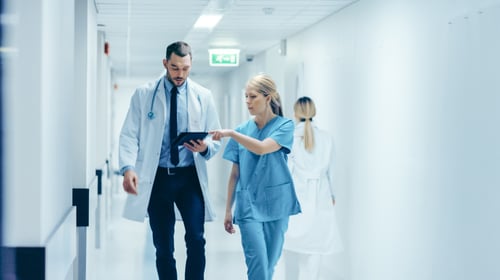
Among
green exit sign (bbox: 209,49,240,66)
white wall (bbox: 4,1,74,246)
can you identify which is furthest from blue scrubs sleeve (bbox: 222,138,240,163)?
green exit sign (bbox: 209,49,240,66)

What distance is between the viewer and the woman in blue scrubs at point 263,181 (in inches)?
164

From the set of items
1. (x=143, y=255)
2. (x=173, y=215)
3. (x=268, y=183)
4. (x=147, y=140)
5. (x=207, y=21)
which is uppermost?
(x=207, y=21)

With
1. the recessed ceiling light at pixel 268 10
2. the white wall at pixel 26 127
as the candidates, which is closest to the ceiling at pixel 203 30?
the recessed ceiling light at pixel 268 10

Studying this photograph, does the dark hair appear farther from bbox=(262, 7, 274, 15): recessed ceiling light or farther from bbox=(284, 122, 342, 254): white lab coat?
bbox=(262, 7, 274, 15): recessed ceiling light

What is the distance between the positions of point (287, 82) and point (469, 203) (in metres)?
5.43

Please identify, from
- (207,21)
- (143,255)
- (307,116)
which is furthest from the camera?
(207,21)

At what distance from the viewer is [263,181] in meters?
4.25

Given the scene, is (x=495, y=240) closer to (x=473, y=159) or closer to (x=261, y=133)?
(x=473, y=159)

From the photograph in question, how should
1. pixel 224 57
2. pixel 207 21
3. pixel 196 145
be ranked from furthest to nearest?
pixel 224 57, pixel 207 21, pixel 196 145

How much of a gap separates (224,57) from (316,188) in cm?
471

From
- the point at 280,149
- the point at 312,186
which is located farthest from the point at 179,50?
the point at 312,186

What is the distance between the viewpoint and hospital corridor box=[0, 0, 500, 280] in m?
2.28

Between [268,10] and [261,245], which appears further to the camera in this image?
[268,10]

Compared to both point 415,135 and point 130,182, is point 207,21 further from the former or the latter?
point 130,182
